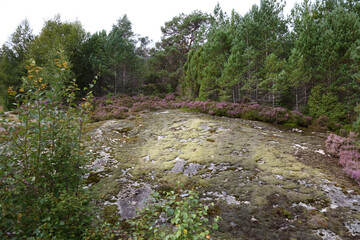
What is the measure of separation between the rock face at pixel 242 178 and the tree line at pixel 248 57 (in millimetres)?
3767

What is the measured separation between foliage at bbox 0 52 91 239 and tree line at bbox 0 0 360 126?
728 cm

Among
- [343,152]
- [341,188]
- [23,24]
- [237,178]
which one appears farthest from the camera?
[23,24]

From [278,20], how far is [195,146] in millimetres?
15278

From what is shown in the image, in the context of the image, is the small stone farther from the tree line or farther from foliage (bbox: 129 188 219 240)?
the tree line

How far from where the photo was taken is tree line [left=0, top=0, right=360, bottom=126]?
12430 mm

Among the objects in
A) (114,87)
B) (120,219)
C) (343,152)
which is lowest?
(120,219)

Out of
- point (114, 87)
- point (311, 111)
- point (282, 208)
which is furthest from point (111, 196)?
point (114, 87)

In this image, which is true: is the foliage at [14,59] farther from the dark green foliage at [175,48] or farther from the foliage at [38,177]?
the foliage at [38,177]

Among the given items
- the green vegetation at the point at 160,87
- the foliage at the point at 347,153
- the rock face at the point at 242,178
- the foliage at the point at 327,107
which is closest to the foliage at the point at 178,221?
the green vegetation at the point at 160,87

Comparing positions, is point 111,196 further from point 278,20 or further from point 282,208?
point 278,20

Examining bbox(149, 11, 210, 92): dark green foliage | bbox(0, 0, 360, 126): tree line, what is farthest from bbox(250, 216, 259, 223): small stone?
bbox(149, 11, 210, 92): dark green foliage

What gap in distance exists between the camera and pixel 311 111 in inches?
501

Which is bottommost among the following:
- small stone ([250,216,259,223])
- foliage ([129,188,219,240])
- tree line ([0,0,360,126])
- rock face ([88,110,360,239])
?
small stone ([250,216,259,223])

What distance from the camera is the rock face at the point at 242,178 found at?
260 centimetres
